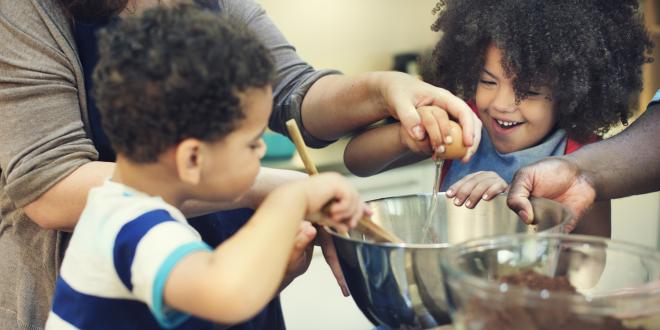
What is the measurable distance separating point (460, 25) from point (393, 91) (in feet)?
1.40

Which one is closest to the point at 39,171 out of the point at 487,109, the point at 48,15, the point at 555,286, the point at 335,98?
the point at 48,15

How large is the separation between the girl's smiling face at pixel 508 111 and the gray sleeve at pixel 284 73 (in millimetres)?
265

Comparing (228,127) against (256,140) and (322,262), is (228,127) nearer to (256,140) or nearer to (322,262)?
(256,140)

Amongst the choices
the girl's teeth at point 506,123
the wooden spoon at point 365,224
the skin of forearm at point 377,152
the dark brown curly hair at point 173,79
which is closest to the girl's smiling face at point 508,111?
the girl's teeth at point 506,123

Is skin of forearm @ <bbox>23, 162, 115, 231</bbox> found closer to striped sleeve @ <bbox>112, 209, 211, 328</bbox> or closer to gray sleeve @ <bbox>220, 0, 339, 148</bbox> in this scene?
striped sleeve @ <bbox>112, 209, 211, 328</bbox>

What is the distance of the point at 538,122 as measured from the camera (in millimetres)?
1204

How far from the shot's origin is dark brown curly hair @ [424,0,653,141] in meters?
1.19

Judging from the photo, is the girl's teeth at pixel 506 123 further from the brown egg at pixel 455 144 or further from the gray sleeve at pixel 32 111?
the gray sleeve at pixel 32 111

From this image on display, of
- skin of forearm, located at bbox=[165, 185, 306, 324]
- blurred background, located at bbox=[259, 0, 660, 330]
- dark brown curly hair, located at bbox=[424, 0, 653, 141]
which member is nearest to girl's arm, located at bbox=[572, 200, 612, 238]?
dark brown curly hair, located at bbox=[424, 0, 653, 141]

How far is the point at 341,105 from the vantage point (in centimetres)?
110

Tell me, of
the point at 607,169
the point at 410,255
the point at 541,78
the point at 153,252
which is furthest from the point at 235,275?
the point at 541,78

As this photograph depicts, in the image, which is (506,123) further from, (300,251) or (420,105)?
(300,251)

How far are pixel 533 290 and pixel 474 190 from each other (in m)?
0.33

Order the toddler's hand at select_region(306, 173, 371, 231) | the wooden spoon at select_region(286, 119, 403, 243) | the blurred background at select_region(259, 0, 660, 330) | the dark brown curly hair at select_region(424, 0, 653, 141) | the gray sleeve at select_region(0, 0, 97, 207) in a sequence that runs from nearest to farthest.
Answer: the toddler's hand at select_region(306, 173, 371, 231) → the wooden spoon at select_region(286, 119, 403, 243) → the gray sleeve at select_region(0, 0, 97, 207) → the dark brown curly hair at select_region(424, 0, 653, 141) → the blurred background at select_region(259, 0, 660, 330)
